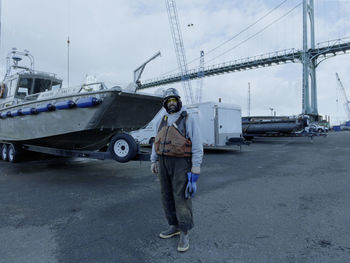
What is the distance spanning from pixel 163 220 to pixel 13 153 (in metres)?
6.82

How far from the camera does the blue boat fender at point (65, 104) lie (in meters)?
5.50

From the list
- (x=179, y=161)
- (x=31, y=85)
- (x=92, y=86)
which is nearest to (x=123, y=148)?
(x=92, y=86)

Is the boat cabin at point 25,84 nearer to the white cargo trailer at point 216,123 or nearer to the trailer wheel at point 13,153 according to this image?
the trailer wheel at point 13,153

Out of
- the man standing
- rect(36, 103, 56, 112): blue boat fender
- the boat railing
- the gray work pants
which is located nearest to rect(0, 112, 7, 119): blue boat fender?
rect(36, 103, 56, 112): blue boat fender

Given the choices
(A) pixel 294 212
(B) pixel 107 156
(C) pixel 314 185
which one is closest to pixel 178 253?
(A) pixel 294 212

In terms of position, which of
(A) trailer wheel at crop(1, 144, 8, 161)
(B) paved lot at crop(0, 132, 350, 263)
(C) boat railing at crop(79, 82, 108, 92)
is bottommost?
(B) paved lot at crop(0, 132, 350, 263)

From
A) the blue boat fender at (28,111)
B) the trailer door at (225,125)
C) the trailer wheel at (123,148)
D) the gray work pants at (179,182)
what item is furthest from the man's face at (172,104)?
the trailer door at (225,125)

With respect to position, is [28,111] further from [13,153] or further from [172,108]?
[172,108]

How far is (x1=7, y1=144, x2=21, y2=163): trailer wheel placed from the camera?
7.69 metres

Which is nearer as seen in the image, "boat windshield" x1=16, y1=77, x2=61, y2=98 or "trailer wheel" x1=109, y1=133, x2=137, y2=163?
"trailer wheel" x1=109, y1=133, x2=137, y2=163

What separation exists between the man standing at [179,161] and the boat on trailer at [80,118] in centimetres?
256

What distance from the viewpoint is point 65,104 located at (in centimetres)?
556

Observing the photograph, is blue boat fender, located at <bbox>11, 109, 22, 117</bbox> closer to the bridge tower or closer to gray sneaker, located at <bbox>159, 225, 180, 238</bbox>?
gray sneaker, located at <bbox>159, 225, 180, 238</bbox>

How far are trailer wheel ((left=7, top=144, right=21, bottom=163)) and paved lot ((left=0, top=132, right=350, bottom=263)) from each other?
69.3 inches
